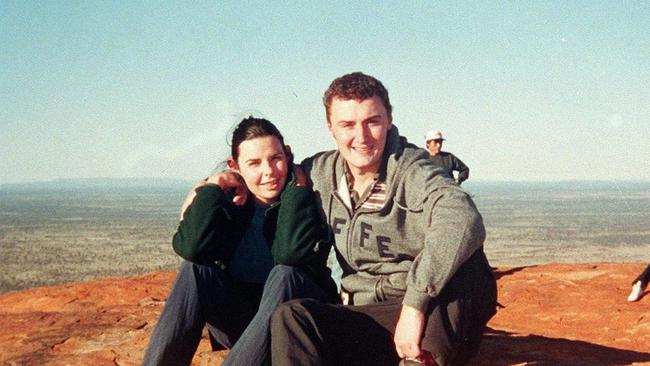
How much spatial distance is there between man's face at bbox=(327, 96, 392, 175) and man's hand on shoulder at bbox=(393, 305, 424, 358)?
0.66 metres

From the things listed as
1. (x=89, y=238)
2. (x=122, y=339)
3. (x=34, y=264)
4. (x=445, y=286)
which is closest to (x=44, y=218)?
(x=89, y=238)

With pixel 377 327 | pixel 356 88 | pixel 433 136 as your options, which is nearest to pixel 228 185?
pixel 356 88

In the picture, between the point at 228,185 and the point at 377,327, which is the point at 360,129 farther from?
the point at 377,327

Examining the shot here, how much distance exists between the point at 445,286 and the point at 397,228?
34cm

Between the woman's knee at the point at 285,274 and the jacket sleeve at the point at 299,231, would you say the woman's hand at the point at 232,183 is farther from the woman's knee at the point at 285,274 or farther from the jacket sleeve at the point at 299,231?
the woman's knee at the point at 285,274

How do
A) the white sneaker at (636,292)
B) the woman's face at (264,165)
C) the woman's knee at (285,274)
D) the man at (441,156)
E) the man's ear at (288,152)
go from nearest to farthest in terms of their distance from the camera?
1. the woman's knee at (285,274)
2. the woman's face at (264,165)
3. the man's ear at (288,152)
4. the white sneaker at (636,292)
5. the man at (441,156)

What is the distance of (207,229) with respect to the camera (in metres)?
2.66

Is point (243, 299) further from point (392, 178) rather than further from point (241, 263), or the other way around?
point (392, 178)

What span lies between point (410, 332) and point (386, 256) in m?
0.42

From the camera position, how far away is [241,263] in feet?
9.32

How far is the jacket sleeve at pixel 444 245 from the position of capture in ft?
7.53

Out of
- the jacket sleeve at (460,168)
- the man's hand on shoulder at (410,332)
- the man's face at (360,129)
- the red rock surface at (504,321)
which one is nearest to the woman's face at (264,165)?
the man's face at (360,129)

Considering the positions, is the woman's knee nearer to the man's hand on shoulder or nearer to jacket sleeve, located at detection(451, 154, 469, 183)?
the man's hand on shoulder

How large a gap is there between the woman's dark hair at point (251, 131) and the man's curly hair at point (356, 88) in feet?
1.23
